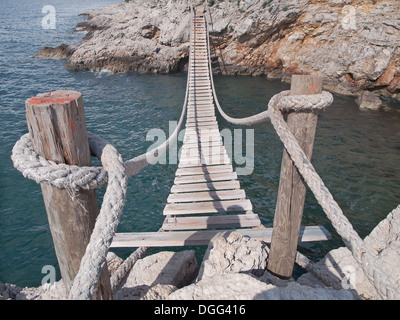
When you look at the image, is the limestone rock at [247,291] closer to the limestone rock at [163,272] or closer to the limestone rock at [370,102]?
the limestone rock at [163,272]

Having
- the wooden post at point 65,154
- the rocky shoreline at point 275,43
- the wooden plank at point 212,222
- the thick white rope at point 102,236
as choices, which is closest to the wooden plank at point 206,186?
the wooden plank at point 212,222

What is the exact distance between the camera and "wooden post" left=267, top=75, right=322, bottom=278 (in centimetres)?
187

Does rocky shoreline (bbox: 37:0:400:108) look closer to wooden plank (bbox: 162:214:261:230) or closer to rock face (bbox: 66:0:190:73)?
rock face (bbox: 66:0:190:73)

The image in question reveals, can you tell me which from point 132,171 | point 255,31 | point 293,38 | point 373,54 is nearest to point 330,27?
point 293,38

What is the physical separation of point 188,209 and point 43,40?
28117 mm

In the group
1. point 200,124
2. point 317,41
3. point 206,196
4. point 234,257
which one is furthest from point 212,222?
point 317,41

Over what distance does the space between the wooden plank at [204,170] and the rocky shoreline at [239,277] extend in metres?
2.26

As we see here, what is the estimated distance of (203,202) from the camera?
4.58m

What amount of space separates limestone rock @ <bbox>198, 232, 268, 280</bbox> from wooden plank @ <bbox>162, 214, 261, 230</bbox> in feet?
3.78

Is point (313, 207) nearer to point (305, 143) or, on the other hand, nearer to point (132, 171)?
point (305, 143)

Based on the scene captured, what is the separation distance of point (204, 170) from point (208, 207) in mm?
1200

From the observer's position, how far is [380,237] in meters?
3.27

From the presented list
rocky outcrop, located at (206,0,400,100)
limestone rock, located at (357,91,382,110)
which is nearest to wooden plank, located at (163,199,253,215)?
limestone rock, located at (357,91,382,110)

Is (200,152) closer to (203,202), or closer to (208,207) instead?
(203,202)
